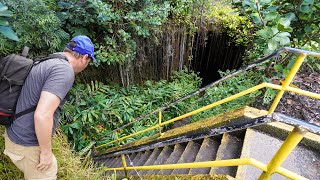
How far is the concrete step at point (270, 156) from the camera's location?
214 centimetres

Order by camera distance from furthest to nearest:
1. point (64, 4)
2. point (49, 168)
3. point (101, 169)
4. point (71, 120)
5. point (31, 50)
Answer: point (71, 120) → point (64, 4) → point (31, 50) → point (101, 169) → point (49, 168)

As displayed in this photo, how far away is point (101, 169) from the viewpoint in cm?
354

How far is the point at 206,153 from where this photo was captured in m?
2.70

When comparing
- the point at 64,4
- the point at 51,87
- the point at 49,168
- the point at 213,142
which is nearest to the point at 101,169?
the point at 49,168

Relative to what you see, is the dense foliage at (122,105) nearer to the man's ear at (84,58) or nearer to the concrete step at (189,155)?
the concrete step at (189,155)

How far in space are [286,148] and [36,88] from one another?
5.70 ft

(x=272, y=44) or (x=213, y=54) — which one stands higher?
(x=272, y=44)

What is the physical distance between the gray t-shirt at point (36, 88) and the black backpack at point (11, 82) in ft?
0.13

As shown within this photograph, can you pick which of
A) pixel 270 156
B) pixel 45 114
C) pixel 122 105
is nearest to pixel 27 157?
pixel 45 114

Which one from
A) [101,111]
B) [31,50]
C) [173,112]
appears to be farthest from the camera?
[173,112]

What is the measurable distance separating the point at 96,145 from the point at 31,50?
2373mm

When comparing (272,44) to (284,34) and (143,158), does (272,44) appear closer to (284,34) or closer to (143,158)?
(284,34)

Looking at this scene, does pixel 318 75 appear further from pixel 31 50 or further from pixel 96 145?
pixel 31 50

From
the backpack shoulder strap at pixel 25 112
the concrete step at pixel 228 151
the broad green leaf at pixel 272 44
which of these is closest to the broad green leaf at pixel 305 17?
the broad green leaf at pixel 272 44
